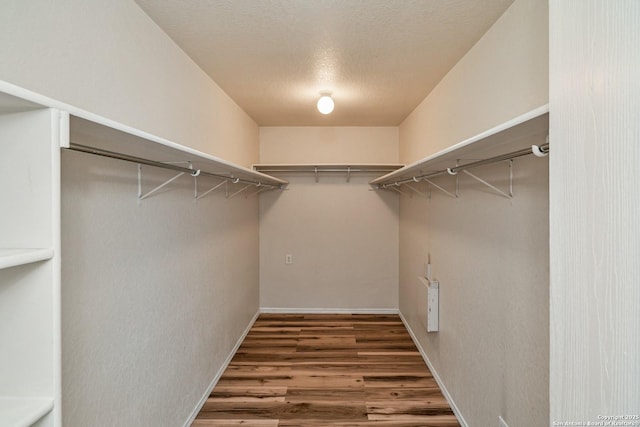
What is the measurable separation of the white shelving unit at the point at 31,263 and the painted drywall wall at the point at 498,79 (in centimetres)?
165

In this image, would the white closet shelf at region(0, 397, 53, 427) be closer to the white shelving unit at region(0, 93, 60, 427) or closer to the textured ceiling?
the white shelving unit at region(0, 93, 60, 427)

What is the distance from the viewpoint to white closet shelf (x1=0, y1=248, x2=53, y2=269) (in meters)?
0.64

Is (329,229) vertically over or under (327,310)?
over

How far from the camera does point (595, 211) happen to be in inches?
25.2

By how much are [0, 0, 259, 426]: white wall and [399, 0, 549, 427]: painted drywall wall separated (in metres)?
1.73

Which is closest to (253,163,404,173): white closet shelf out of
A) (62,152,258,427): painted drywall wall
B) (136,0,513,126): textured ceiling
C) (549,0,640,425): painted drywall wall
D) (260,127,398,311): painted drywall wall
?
(260,127,398,311): painted drywall wall

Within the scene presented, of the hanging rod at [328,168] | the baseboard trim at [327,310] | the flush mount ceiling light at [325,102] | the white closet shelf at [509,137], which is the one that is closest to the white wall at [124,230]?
the flush mount ceiling light at [325,102]

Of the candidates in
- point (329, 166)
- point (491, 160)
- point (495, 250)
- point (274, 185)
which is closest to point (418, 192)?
point (329, 166)

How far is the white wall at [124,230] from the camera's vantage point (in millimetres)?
1112

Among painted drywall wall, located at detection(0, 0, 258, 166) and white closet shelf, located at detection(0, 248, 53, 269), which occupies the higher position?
painted drywall wall, located at detection(0, 0, 258, 166)

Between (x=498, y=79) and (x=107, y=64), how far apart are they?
71.6 inches

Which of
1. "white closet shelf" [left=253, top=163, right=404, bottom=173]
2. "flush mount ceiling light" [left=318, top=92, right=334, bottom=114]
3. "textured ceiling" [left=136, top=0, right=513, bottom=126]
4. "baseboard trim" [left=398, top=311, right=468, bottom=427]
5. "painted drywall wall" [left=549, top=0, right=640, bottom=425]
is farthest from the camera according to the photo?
"white closet shelf" [left=253, top=163, right=404, bottom=173]

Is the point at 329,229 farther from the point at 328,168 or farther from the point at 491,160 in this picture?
the point at 491,160

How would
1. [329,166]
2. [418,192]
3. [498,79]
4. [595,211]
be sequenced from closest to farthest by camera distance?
[595,211] → [498,79] → [418,192] → [329,166]
